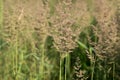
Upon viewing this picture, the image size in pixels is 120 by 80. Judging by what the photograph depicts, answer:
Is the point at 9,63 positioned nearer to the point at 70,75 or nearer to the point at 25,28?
the point at 25,28

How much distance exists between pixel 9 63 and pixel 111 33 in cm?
89

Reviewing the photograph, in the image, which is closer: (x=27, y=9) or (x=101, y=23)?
(x=101, y=23)

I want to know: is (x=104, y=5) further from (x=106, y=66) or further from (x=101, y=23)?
(x=106, y=66)

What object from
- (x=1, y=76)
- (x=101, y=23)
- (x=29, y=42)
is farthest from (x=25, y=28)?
(x=101, y=23)

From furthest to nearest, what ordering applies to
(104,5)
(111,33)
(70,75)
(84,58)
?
(84,58) → (70,75) → (104,5) → (111,33)

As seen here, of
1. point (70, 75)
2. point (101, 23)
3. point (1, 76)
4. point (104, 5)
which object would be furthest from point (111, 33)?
point (1, 76)

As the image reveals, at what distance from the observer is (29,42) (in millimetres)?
2846

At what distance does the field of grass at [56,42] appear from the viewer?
2.34 meters

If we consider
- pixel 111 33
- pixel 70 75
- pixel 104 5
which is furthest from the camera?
pixel 70 75

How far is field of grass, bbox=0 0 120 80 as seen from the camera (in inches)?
92.0

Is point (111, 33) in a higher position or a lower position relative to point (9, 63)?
higher

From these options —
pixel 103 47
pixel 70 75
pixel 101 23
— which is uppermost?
pixel 101 23

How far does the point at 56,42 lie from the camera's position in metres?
2.30

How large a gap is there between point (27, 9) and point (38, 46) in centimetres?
37
